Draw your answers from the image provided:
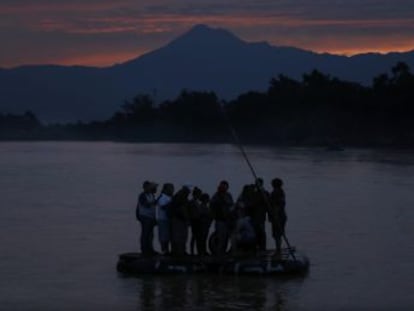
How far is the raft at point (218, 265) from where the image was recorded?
17.2m

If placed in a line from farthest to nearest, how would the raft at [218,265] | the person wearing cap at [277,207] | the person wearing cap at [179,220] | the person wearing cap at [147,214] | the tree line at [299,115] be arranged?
the tree line at [299,115]
the person wearing cap at [277,207]
the person wearing cap at [147,214]
the person wearing cap at [179,220]
the raft at [218,265]

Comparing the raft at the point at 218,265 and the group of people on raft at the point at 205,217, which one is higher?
the group of people on raft at the point at 205,217

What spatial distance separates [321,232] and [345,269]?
6679mm

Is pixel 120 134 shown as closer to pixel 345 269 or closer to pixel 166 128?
pixel 166 128

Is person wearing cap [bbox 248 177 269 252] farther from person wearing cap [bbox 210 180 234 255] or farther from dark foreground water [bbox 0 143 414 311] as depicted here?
dark foreground water [bbox 0 143 414 311]

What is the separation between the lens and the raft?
17.2 meters

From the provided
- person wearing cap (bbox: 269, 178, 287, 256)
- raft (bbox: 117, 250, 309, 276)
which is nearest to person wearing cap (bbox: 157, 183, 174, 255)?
raft (bbox: 117, 250, 309, 276)

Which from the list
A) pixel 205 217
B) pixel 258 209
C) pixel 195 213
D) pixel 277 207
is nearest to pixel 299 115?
pixel 277 207

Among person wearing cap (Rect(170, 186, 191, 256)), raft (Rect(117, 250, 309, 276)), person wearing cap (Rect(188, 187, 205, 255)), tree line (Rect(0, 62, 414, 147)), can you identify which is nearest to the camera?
raft (Rect(117, 250, 309, 276))

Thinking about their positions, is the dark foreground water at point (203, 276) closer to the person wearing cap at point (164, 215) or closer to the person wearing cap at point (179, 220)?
the person wearing cap at point (179, 220)

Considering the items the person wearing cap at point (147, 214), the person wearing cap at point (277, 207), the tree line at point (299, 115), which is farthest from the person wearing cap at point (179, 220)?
the tree line at point (299, 115)

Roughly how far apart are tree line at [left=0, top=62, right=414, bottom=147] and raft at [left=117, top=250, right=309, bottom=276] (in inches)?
3720

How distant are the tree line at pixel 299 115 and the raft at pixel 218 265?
310 ft

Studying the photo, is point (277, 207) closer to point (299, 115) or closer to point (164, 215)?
point (164, 215)
